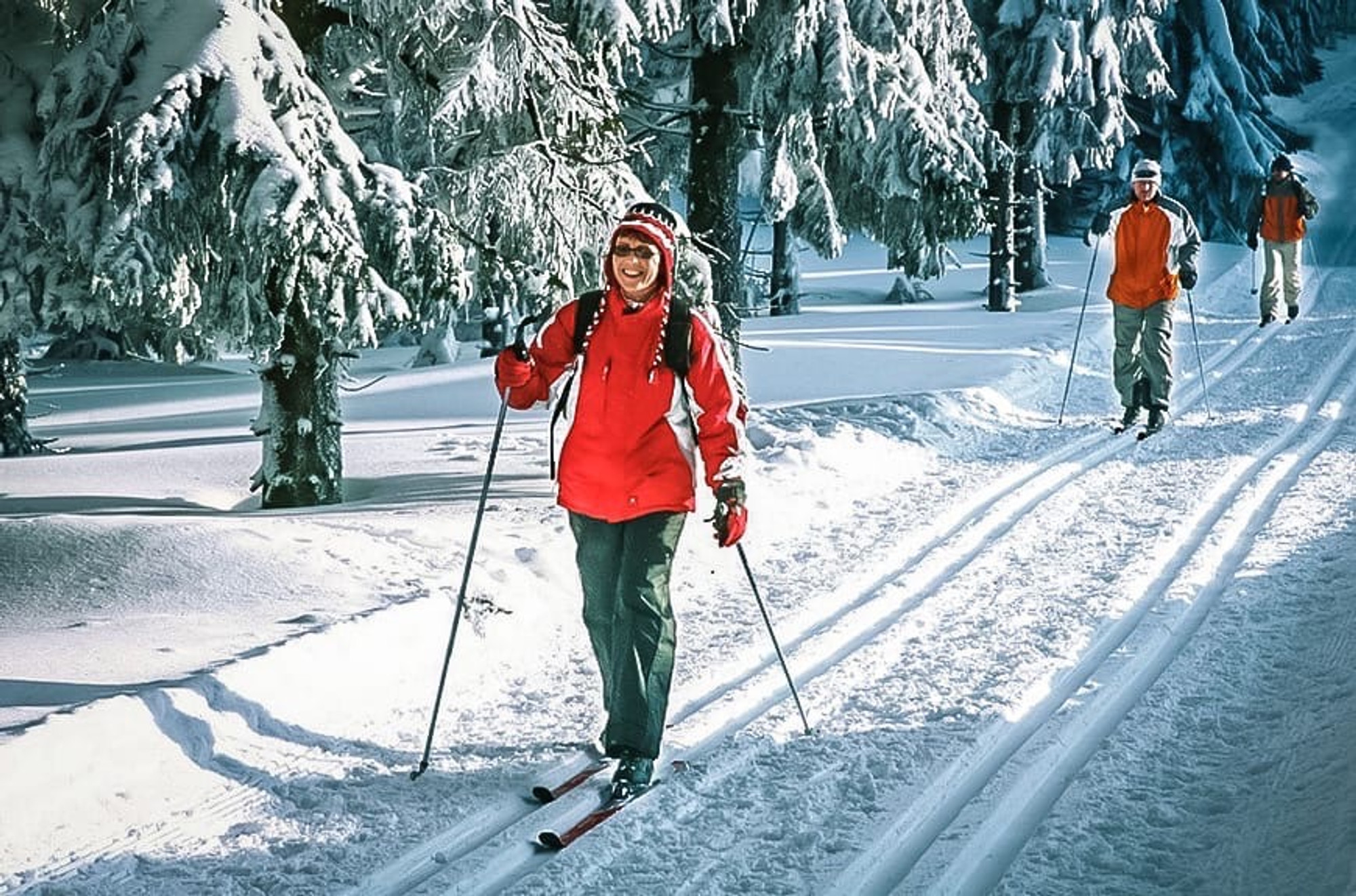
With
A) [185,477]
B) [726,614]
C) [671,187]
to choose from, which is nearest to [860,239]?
[671,187]

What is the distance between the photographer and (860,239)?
41.4 meters

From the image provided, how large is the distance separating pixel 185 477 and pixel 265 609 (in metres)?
4.74

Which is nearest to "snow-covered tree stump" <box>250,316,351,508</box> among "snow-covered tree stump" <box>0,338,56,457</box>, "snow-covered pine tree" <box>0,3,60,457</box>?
"snow-covered pine tree" <box>0,3,60,457</box>

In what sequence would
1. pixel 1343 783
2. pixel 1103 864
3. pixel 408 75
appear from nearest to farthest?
1. pixel 1103 864
2. pixel 1343 783
3. pixel 408 75

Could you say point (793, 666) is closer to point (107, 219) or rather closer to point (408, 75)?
point (107, 219)

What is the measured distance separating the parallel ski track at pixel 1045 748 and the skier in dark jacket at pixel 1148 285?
3.25m

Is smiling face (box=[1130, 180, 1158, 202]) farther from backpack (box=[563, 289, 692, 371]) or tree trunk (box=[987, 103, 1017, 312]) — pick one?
tree trunk (box=[987, 103, 1017, 312])

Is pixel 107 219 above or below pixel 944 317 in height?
above

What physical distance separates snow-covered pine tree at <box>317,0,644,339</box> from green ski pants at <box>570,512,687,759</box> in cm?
399

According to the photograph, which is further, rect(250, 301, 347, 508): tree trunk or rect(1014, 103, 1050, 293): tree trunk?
rect(1014, 103, 1050, 293): tree trunk

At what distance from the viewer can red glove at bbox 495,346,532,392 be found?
484cm

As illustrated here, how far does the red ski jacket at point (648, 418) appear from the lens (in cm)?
467

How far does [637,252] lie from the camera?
4.62m

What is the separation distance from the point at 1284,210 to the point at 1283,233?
1.20ft
